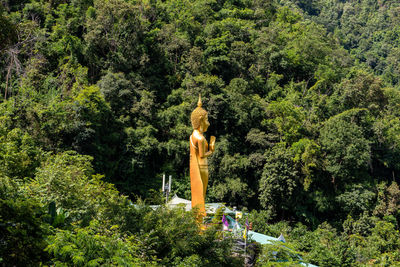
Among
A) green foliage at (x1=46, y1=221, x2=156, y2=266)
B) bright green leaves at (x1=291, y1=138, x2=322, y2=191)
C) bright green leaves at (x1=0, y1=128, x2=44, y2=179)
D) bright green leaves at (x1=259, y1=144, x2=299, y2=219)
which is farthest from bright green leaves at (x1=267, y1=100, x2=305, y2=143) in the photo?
green foliage at (x1=46, y1=221, x2=156, y2=266)

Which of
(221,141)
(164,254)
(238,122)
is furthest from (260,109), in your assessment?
(164,254)

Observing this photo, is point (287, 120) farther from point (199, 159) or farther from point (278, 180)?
point (199, 159)

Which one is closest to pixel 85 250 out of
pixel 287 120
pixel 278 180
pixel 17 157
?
pixel 17 157

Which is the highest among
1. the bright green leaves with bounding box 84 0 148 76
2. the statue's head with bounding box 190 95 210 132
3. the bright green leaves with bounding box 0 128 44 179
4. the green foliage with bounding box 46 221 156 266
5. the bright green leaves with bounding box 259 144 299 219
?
the bright green leaves with bounding box 84 0 148 76

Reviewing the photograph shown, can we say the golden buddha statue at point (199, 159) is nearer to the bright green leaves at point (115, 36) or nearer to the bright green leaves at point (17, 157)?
the bright green leaves at point (17, 157)

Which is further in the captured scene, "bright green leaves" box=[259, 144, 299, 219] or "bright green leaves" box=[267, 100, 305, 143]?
"bright green leaves" box=[267, 100, 305, 143]

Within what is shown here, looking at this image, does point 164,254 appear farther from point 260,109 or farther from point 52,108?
point 260,109

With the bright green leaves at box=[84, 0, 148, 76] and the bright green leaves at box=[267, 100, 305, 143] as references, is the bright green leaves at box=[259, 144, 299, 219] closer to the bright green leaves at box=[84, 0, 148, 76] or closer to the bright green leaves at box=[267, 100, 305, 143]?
the bright green leaves at box=[267, 100, 305, 143]

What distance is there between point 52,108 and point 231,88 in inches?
402

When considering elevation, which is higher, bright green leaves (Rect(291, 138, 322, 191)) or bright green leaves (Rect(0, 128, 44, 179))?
bright green leaves (Rect(0, 128, 44, 179))

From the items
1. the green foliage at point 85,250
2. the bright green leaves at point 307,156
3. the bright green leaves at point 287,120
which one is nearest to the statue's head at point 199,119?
the green foliage at point 85,250

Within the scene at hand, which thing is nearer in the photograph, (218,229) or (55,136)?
(218,229)

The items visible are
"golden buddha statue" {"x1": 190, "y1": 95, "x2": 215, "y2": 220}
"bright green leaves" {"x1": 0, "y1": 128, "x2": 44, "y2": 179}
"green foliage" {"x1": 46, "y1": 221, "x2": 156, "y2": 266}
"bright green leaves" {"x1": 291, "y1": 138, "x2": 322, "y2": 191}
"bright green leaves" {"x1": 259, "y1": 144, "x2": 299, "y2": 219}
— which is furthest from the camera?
"bright green leaves" {"x1": 291, "y1": 138, "x2": 322, "y2": 191}

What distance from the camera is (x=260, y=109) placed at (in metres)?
23.2
